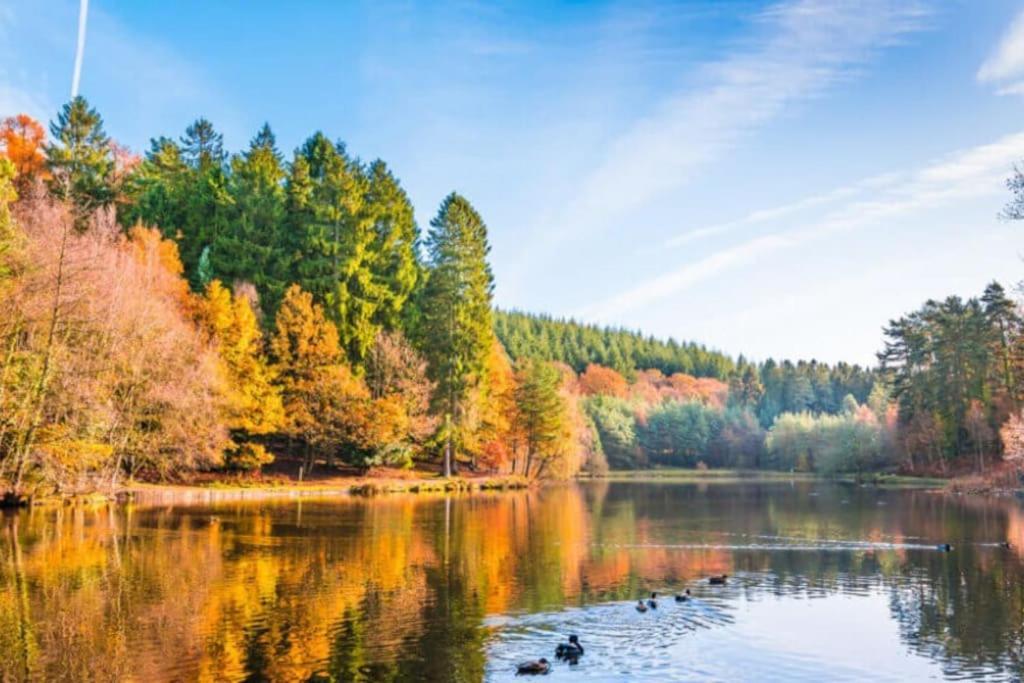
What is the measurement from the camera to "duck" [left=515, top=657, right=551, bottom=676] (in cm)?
1543

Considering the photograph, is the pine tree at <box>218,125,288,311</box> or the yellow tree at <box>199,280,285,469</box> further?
the pine tree at <box>218,125,288,311</box>

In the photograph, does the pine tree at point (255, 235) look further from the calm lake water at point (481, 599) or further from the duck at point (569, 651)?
the duck at point (569, 651)

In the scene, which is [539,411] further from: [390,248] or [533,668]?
[533,668]

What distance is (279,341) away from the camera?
200ft

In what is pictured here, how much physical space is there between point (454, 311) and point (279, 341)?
52.2ft

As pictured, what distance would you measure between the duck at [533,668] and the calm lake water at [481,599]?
35 cm

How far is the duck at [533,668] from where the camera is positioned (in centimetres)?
1543

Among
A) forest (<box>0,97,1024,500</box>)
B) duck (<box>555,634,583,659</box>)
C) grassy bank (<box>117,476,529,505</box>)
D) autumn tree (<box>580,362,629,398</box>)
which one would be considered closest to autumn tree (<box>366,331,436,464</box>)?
forest (<box>0,97,1024,500</box>)

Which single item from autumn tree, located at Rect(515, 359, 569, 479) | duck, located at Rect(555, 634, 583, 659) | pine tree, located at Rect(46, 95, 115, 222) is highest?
pine tree, located at Rect(46, 95, 115, 222)

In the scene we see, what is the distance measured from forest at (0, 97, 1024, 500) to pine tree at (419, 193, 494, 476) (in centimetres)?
17

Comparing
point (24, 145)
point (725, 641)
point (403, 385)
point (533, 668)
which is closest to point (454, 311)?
point (403, 385)

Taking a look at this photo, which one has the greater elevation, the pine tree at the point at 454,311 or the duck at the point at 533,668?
the pine tree at the point at 454,311

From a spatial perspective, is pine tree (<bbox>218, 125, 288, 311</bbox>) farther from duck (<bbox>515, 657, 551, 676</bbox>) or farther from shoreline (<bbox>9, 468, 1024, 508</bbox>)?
duck (<bbox>515, 657, 551, 676</bbox>)

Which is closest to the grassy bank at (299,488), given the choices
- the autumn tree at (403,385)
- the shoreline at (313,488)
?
the shoreline at (313,488)
